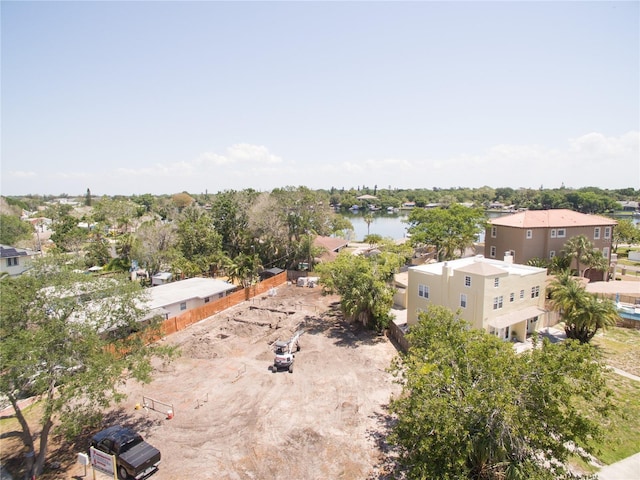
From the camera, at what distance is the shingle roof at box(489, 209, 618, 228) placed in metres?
41.4

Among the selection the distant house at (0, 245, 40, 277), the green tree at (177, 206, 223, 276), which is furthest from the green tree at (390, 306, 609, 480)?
the distant house at (0, 245, 40, 277)

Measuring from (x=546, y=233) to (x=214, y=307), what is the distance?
35856mm

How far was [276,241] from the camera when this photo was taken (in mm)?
47438

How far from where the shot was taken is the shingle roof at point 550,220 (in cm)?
4144

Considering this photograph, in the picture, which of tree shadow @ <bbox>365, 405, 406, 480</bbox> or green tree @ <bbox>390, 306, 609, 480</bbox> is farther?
tree shadow @ <bbox>365, 405, 406, 480</bbox>

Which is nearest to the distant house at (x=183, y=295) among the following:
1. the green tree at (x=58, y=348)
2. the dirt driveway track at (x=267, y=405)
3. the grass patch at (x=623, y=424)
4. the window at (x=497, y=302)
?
the dirt driveway track at (x=267, y=405)

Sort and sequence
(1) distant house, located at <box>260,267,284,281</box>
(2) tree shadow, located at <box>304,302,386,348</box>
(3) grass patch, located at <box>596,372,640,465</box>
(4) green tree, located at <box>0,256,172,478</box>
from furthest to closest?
(1) distant house, located at <box>260,267,284,281</box>, (2) tree shadow, located at <box>304,302,386,348</box>, (3) grass patch, located at <box>596,372,640,465</box>, (4) green tree, located at <box>0,256,172,478</box>

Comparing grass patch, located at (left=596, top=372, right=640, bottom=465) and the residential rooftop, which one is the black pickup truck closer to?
grass patch, located at (left=596, top=372, right=640, bottom=465)

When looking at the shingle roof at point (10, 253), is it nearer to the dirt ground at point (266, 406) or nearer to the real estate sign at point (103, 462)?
the dirt ground at point (266, 406)

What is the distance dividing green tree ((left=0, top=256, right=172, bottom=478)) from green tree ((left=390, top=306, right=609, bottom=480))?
34.7 ft

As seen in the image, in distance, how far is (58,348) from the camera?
13578 mm

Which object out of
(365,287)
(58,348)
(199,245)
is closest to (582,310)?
(365,287)

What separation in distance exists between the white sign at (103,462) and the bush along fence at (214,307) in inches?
455

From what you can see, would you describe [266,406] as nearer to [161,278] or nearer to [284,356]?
[284,356]
